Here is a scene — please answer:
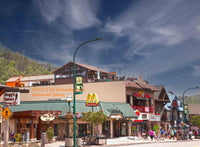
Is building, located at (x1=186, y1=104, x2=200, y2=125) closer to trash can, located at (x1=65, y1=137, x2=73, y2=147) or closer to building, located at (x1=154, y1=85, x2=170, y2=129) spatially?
building, located at (x1=154, y1=85, x2=170, y2=129)

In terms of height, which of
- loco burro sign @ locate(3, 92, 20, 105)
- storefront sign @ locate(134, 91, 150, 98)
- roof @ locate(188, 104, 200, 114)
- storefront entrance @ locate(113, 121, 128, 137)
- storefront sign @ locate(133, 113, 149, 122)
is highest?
storefront sign @ locate(134, 91, 150, 98)

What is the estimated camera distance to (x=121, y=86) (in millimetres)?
47406

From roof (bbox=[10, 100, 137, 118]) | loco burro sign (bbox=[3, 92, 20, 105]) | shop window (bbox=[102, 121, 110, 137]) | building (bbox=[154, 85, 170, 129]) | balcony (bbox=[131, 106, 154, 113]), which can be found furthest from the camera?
building (bbox=[154, 85, 170, 129])

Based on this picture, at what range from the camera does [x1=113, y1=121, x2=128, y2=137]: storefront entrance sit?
1757 inches

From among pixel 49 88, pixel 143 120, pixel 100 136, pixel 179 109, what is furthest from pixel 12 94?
pixel 179 109

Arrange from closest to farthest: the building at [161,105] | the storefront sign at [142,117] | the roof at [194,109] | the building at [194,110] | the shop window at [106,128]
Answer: the shop window at [106,128] < the storefront sign at [142,117] < the building at [161,105] < the building at [194,110] < the roof at [194,109]

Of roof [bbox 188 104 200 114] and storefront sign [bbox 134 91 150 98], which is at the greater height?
storefront sign [bbox 134 91 150 98]

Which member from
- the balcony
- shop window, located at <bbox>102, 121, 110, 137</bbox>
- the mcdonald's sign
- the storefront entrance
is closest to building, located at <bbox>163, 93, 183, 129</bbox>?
the balcony

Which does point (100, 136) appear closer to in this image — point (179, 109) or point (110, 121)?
point (110, 121)

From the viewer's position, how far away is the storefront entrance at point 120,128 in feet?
146

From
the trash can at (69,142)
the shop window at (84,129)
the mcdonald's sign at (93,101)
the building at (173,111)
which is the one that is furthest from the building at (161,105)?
the trash can at (69,142)

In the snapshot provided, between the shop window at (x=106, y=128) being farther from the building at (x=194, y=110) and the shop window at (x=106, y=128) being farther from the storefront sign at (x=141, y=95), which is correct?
the building at (x=194, y=110)

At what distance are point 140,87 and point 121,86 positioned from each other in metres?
6.17

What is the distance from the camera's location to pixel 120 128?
45.8 meters
